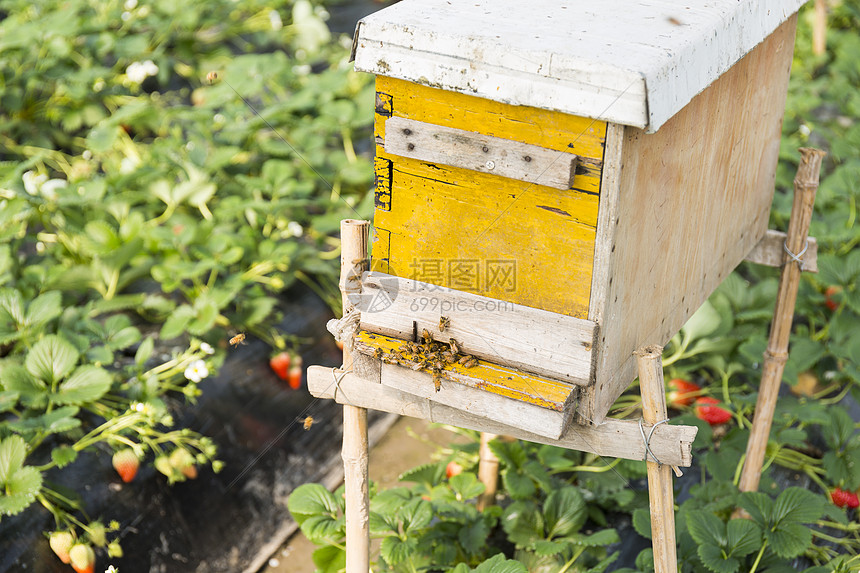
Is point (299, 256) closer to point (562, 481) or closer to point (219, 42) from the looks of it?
point (562, 481)

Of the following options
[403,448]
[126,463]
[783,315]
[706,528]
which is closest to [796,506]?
[706,528]

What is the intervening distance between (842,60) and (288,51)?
3.15 meters

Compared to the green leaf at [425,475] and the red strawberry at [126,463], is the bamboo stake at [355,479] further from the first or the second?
the red strawberry at [126,463]

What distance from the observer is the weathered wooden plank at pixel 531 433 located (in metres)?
1.36

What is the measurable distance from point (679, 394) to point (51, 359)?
6.20ft

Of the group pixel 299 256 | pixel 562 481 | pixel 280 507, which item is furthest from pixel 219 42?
pixel 562 481

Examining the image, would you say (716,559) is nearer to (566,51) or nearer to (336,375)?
(336,375)

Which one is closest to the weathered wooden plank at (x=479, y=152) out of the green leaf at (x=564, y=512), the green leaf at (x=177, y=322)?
the green leaf at (x=564, y=512)

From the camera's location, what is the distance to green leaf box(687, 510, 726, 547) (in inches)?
73.7

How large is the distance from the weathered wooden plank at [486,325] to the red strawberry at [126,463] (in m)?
1.03

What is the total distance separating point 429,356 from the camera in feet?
4.37

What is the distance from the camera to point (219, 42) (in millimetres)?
4305

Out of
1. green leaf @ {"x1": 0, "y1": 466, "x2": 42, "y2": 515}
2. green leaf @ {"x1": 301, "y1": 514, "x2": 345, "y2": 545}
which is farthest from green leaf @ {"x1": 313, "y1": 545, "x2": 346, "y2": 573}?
green leaf @ {"x1": 0, "y1": 466, "x2": 42, "y2": 515}

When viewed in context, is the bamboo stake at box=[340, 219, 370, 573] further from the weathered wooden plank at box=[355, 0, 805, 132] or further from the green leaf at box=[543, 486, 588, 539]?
the green leaf at box=[543, 486, 588, 539]
